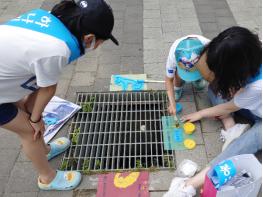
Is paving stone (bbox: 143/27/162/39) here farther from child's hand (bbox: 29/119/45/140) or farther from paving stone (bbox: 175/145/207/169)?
child's hand (bbox: 29/119/45/140)

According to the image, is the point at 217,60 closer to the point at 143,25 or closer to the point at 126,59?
the point at 126,59

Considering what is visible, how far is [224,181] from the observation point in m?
1.82

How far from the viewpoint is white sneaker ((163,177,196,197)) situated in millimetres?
2055

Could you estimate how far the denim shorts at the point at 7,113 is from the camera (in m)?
1.74

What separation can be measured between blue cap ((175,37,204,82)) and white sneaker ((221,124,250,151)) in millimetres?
520

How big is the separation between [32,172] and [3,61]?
1.15 metres

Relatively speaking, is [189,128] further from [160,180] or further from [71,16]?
[71,16]

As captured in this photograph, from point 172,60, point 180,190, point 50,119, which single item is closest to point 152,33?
point 172,60

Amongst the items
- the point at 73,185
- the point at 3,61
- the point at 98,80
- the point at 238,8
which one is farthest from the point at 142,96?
the point at 238,8

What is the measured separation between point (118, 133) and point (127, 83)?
2.15 ft

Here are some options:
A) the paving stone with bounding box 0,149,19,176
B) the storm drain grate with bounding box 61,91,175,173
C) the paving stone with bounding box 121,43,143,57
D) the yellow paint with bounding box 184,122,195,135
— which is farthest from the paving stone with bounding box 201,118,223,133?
the paving stone with bounding box 0,149,19,176

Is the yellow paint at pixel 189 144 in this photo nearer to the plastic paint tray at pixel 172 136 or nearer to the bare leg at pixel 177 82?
the plastic paint tray at pixel 172 136

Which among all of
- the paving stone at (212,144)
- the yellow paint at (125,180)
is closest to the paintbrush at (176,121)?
the paving stone at (212,144)

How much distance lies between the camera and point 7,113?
1752 mm
